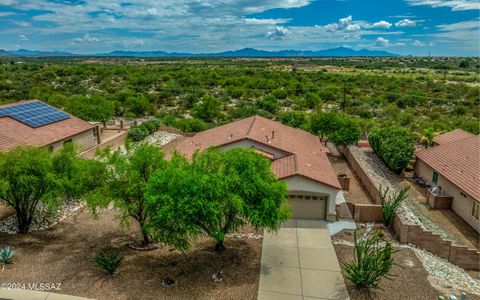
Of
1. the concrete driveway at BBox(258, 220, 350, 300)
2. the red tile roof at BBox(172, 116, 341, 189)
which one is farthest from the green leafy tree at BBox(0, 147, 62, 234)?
the red tile roof at BBox(172, 116, 341, 189)

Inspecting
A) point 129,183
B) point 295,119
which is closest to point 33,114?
point 129,183

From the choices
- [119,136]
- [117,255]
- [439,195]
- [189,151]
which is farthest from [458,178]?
[119,136]

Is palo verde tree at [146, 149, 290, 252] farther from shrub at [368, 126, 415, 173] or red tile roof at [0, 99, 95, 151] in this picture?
shrub at [368, 126, 415, 173]

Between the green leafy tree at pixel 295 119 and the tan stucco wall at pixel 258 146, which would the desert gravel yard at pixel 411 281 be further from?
the green leafy tree at pixel 295 119

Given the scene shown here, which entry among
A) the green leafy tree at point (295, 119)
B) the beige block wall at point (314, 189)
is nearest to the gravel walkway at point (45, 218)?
the beige block wall at point (314, 189)

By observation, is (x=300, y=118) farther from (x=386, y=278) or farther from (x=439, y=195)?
(x=386, y=278)
